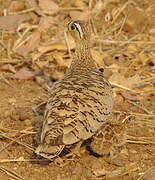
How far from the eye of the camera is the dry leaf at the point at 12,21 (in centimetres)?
803

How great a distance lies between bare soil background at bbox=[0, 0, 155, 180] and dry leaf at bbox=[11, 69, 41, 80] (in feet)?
0.04

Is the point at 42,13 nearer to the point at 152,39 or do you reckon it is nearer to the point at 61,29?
the point at 61,29

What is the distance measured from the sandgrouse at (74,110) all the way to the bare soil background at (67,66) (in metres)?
0.43

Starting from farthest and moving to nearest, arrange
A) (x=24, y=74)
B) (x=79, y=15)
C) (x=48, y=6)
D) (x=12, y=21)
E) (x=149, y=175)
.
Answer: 1. (x=48, y=6)
2. (x=79, y=15)
3. (x=12, y=21)
4. (x=24, y=74)
5. (x=149, y=175)

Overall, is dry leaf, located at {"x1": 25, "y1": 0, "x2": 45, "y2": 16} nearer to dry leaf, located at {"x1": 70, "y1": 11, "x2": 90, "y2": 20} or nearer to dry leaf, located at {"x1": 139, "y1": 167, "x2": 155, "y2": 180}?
dry leaf, located at {"x1": 70, "y1": 11, "x2": 90, "y2": 20}

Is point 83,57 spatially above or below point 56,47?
above

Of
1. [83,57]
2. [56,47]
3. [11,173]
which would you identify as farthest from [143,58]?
[11,173]

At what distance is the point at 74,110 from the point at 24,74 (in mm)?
2419

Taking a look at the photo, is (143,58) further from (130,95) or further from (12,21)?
(12,21)

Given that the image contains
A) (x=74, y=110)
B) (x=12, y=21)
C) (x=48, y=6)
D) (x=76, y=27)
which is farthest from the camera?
(x=48, y=6)

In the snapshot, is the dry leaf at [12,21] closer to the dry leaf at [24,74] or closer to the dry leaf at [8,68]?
the dry leaf at [8,68]

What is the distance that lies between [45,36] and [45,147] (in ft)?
12.1

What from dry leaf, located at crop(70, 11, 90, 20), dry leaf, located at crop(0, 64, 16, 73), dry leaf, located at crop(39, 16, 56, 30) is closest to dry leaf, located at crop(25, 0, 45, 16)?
dry leaf, located at crop(39, 16, 56, 30)

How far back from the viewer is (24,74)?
22.9ft
